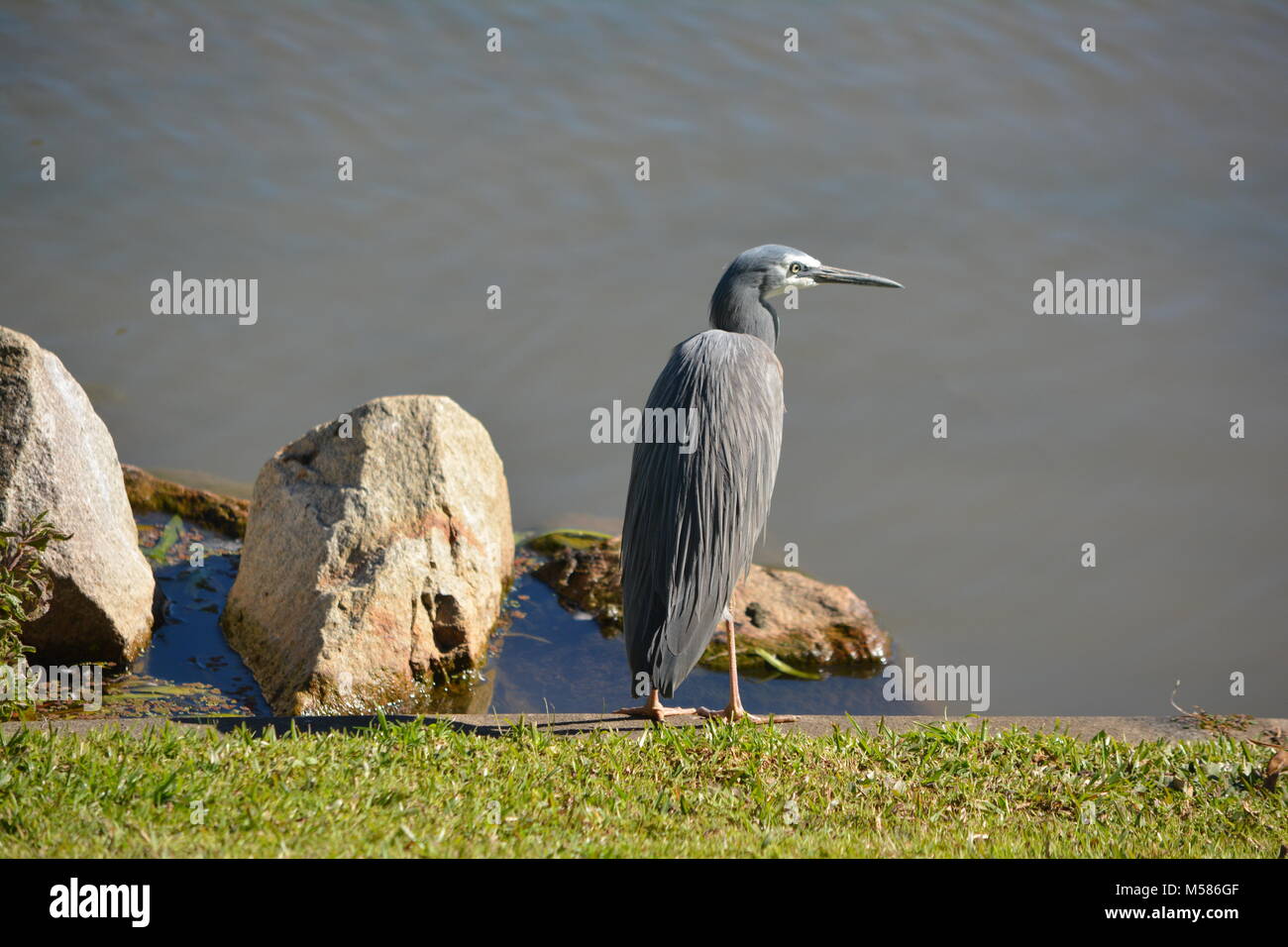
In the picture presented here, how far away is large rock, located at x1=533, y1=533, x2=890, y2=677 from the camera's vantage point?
7.12m

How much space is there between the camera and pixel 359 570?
19.9 ft

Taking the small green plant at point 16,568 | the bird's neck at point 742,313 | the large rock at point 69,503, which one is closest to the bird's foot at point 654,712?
the bird's neck at point 742,313

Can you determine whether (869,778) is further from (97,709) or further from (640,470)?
(97,709)

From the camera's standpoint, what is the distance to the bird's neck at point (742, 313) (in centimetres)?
555

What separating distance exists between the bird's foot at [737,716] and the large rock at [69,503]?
3.22 meters

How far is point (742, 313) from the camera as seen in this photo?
18.2 ft

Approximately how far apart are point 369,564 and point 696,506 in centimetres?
210

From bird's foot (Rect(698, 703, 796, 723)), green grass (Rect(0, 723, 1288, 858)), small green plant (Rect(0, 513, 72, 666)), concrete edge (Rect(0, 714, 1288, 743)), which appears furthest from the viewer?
bird's foot (Rect(698, 703, 796, 723))

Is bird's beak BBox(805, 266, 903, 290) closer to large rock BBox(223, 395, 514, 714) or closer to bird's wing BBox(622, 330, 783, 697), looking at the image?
bird's wing BBox(622, 330, 783, 697)

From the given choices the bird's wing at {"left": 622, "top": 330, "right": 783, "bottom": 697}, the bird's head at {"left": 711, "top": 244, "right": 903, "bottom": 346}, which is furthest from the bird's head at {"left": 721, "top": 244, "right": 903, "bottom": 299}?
the bird's wing at {"left": 622, "top": 330, "right": 783, "bottom": 697}

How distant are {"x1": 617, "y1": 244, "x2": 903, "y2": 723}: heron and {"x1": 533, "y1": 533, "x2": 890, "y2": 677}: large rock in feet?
6.01

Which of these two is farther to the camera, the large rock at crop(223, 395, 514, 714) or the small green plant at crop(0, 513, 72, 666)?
the large rock at crop(223, 395, 514, 714)

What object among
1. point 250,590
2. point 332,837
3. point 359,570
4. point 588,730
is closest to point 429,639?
point 359,570
